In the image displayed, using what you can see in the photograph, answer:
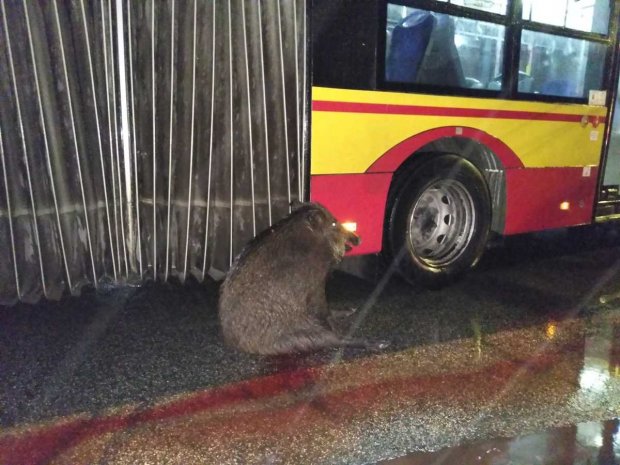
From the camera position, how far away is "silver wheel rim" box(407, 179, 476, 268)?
4.81 m

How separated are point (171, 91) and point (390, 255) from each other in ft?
6.98

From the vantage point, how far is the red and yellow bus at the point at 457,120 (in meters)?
3.91

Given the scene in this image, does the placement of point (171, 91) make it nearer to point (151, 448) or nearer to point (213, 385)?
point (213, 385)

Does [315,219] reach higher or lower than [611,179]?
higher

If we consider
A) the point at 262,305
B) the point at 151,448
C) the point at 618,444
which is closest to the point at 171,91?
the point at 262,305

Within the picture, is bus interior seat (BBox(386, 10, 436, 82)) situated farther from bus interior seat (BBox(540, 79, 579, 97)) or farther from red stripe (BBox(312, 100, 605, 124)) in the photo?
bus interior seat (BBox(540, 79, 579, 97))

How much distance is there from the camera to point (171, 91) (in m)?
3.69

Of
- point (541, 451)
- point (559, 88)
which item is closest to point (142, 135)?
point (541, 451)

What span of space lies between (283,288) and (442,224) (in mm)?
2140

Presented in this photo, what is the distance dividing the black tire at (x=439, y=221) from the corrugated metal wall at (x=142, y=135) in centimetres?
99

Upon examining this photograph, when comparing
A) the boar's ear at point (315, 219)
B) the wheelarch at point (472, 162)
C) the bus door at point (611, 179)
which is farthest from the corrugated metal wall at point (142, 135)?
the bus door at point (611, 179)

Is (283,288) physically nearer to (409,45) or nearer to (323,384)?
(323,384)

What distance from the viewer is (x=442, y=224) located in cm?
497

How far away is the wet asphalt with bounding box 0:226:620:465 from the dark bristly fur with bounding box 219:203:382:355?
151 mm
